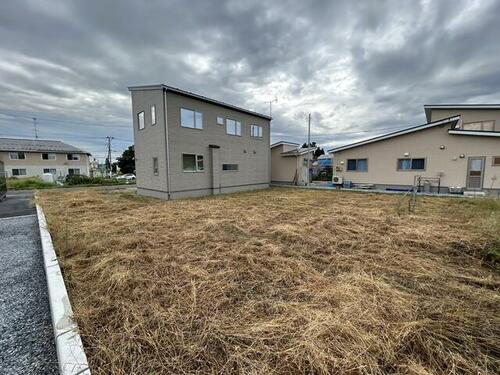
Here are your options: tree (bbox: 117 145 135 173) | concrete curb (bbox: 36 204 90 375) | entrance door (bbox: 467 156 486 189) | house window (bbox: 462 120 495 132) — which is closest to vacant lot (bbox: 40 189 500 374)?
concrete curb (bbox: 36 204 90 375)

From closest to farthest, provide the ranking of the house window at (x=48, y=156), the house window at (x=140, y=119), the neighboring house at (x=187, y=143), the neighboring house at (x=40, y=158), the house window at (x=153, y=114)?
1. the neighboring house at (x=187, y=143)
2. the house window at (x=153, y=114)
3. the house window at (x=140, y=119)
4. the neighboring house at (x=40, y=158)
5. the house window at (x=48, y=156)

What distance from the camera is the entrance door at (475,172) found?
424 inches

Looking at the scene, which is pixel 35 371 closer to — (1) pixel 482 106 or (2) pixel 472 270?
(2) pixel 472 270

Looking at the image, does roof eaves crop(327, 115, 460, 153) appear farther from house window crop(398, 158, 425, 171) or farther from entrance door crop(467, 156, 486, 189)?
entrance door crop(467, 156, 486, 189)

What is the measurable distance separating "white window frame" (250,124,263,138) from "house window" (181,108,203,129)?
13.8 feet

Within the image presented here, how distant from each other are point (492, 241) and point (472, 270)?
4.48 ft

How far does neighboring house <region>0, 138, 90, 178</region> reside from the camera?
82.6ft

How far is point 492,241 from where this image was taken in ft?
12.2

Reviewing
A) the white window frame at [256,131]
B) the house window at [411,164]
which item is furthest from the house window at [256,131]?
the house window at [411,164]

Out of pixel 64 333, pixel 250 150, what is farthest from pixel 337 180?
pixel 64 333

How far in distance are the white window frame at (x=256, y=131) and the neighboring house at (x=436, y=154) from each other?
221 inches

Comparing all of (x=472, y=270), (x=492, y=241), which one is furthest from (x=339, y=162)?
(x=472, y=270)

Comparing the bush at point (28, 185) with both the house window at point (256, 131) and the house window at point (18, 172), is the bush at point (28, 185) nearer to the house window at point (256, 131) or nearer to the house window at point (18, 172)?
the house window at point (18, 172)

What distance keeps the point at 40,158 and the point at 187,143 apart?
28887 mm
